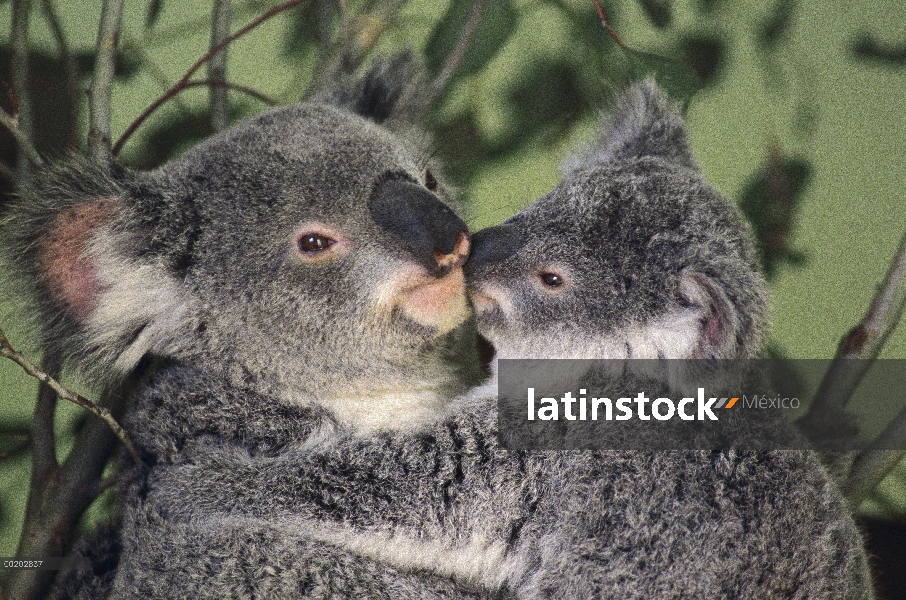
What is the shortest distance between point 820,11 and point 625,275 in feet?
4.87

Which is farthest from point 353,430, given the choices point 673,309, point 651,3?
point 651,3

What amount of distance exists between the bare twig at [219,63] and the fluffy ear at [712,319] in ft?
4.26

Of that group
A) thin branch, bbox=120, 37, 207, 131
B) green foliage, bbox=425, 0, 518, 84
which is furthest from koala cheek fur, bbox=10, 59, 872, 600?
thin branch, bbox=120, 37, 207, 131

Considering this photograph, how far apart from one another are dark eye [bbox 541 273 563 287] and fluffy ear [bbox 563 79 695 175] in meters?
0.34

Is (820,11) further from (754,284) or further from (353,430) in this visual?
(353,430)

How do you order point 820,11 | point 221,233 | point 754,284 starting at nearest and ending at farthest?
1. point 754,284
2. point 221,233
3. point 820,11

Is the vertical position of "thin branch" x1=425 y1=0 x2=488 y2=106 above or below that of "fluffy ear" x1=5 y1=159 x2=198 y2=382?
above

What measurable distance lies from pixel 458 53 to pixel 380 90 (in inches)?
10.5

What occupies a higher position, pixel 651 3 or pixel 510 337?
pixel 651 3

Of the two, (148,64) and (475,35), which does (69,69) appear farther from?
(475,35)

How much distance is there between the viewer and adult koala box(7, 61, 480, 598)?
4.62 feet

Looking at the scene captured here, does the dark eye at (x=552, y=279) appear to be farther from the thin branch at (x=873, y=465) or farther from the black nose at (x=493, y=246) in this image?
the thin branch at (x=873, y=465)

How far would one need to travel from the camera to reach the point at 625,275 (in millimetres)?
1508
